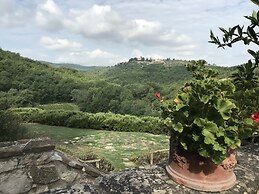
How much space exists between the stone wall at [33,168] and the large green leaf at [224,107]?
175 cm

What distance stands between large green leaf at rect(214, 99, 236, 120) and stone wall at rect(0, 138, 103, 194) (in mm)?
1750

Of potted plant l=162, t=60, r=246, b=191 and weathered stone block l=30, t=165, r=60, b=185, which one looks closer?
potted plant l=162, t=60, r=246, b=191

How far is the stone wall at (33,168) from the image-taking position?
225cm

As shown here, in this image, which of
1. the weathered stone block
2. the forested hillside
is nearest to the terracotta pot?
the weathered stone block

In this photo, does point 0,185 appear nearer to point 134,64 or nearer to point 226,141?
point 226,141

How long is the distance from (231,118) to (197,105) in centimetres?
15

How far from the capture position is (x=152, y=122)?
1328cm

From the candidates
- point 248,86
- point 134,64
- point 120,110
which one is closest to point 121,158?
point 248,86

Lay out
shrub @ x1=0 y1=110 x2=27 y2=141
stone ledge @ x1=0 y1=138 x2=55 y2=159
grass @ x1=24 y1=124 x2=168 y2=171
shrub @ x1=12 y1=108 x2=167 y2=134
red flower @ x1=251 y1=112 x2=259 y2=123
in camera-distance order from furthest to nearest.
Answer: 1. shrub @ x1=12 y1=108 x2=167 y2=134
2. shrub @ x1=0 y1=110 x2=27 y2=141
3. grass @ x1=24 y1=124 x2=168 y2=171
4. stone ledge @ x1=0 y1=138 x2=55 y2=159
5. red flower @ x1=251 y1=112 x2=259 y2=123

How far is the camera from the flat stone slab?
1.08m

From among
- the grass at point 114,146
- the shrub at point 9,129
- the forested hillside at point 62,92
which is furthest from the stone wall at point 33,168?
the forested hillside at point 62,92

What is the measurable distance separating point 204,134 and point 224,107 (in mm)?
134

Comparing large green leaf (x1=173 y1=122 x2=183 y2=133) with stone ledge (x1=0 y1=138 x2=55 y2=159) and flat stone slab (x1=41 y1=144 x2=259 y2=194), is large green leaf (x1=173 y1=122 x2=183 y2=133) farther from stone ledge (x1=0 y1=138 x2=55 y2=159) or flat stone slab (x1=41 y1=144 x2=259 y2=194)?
stone ledge (x1=0 y1=138 x2=55 y2=159)

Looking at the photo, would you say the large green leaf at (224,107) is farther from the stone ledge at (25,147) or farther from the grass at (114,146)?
the grass at (114,146)
